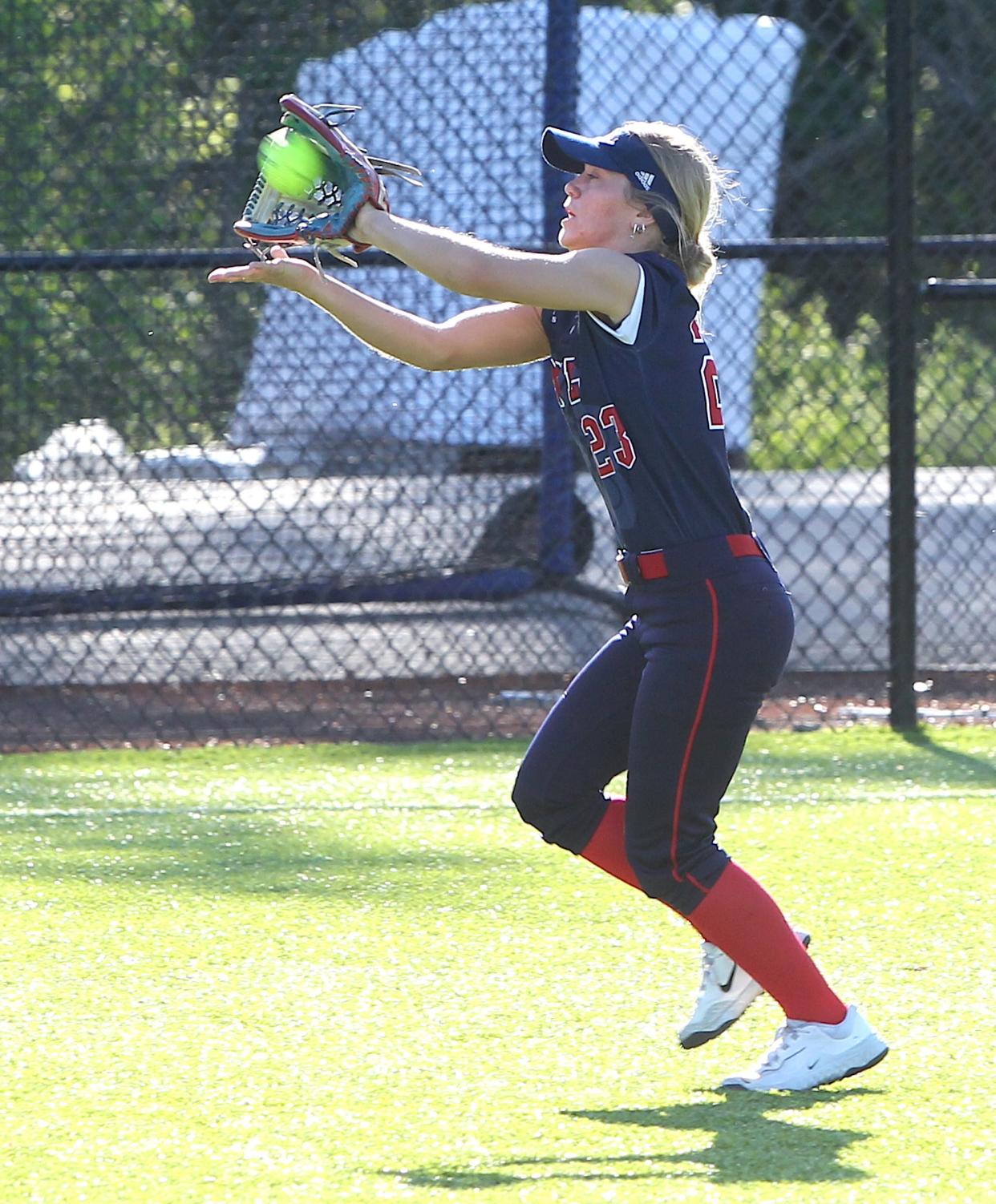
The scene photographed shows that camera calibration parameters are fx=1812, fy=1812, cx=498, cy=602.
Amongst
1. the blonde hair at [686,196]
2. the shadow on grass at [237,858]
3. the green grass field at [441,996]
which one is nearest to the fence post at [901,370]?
the green grass field at [441,996]

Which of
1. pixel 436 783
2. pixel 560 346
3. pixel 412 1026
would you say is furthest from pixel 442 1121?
pixel 436 783

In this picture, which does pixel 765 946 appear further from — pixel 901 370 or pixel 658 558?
pixel 901 370

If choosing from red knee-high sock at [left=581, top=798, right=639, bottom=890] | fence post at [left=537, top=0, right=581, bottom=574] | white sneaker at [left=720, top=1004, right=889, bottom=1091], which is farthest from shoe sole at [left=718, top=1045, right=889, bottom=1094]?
fence post at [left=537, top=0, right=581, bottom=574]

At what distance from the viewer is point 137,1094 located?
2.51 meters

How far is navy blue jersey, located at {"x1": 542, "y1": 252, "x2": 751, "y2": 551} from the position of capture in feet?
8.46

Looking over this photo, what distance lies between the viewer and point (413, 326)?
2.77 m

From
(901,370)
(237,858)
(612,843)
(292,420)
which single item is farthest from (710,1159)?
(292,420)

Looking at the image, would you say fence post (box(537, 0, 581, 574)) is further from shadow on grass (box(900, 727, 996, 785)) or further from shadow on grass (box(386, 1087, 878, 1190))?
shadow on grass (box(386, 1087, 878, 1190))

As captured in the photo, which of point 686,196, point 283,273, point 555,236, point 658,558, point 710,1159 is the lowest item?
point 710,1159

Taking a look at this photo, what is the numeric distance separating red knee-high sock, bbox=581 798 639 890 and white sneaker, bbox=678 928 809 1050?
0.18 metres

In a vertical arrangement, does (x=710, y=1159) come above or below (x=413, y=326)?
below

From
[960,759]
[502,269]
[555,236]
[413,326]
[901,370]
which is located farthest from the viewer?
[555,236]

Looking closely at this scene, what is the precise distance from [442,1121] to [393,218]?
1241 mm

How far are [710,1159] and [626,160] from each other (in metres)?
1.41
